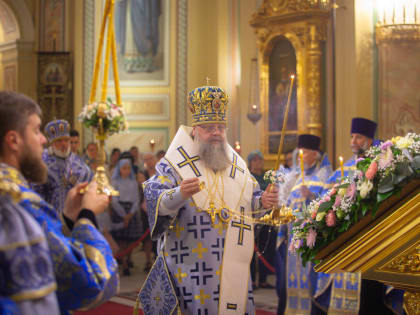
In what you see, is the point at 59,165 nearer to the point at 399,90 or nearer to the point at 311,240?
the point at 311,240

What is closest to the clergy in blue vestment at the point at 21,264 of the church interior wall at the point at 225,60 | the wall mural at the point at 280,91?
the church interior wall at the point at 225,60

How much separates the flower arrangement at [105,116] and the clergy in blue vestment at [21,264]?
4230 mm

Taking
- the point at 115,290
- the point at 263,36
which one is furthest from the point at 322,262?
the point at 263,36

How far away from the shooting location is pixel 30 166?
7.18 ft

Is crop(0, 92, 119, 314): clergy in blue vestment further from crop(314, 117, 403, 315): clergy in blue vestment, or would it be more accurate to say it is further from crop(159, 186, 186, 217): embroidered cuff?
crop(314, 117, 403, 315): clergy in blue vestment

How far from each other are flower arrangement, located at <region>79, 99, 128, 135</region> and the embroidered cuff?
264 centimetres

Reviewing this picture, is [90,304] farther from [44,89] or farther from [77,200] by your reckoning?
[44,89]

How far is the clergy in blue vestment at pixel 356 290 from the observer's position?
17.2 ft

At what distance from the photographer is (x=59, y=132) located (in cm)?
626

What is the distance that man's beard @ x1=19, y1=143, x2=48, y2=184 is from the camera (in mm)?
2182

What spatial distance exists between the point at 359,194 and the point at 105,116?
3.57m

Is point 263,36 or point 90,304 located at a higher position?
point 263,36

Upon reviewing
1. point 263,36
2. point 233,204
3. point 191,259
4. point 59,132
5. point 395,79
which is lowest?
point 191,259

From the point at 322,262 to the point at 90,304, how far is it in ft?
4.79
